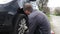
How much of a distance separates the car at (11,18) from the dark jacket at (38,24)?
2601 mm

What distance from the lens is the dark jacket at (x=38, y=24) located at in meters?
4.87

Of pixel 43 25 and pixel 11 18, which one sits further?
pixel 11 18

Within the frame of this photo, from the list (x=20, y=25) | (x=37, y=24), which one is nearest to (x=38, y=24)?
(x=37, y=24)

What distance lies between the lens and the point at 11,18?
756 centimetres

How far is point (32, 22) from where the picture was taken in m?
A: 4.88

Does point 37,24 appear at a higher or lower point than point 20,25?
higher

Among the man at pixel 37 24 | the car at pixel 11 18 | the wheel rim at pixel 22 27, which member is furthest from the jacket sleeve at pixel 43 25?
the wheel rim at pixel 22 27

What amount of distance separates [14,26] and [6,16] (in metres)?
0.42

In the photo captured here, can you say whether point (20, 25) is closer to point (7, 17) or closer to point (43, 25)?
point (7, 17)

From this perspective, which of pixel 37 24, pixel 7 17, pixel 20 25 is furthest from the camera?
pixel 20 25

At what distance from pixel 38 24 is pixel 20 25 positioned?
3.00 metres

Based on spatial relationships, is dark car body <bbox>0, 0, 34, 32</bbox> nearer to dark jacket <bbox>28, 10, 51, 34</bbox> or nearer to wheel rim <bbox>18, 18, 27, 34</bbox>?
wheel rim <bbox>18, 18, 27, 34</bbox>

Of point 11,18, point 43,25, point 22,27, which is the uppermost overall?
point 43,25

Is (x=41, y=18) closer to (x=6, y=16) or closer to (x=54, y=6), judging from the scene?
(x=6, y=16)
